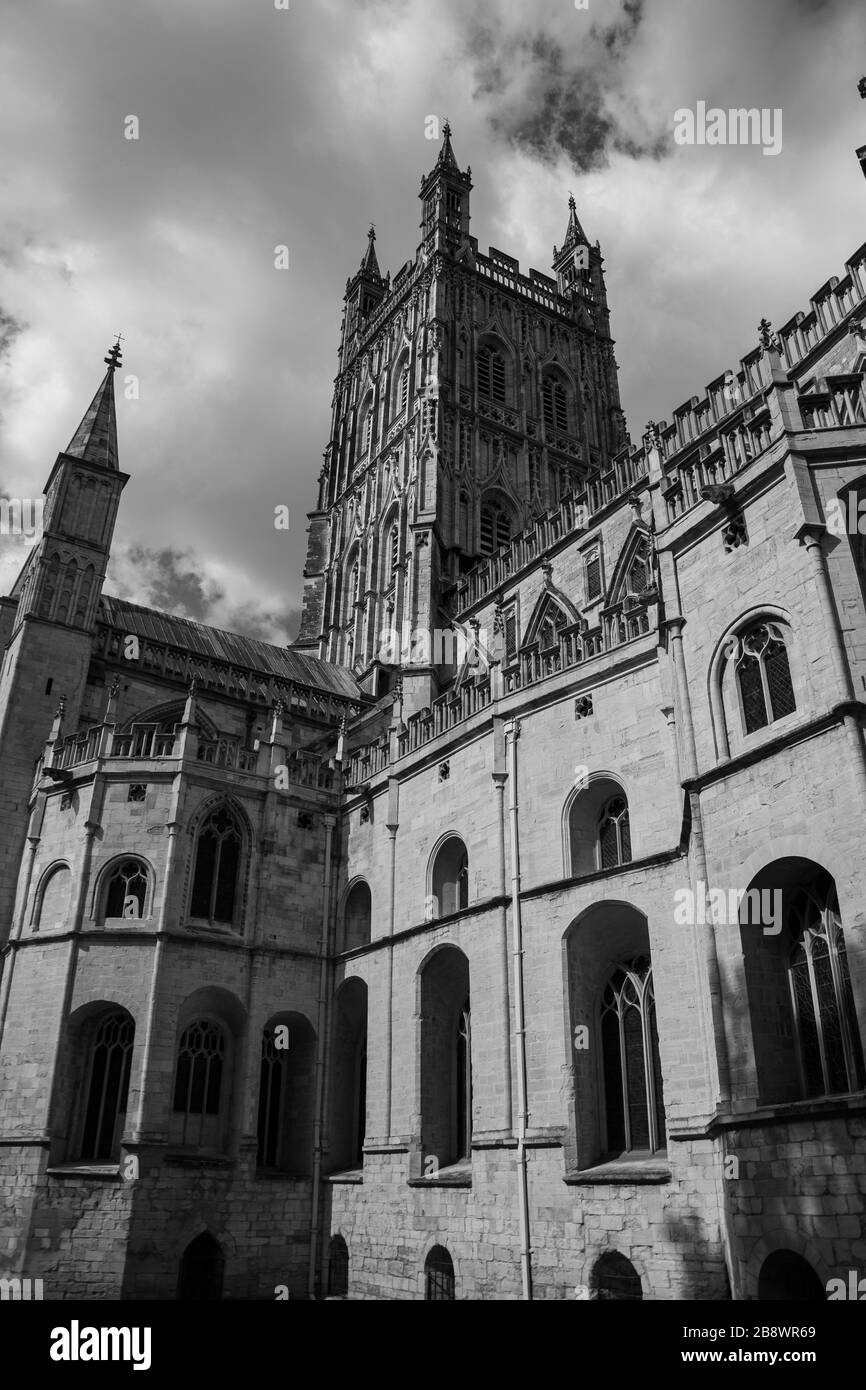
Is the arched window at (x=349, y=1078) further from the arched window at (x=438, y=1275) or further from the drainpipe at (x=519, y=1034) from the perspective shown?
the drainpipe at (x=519, y=1034)

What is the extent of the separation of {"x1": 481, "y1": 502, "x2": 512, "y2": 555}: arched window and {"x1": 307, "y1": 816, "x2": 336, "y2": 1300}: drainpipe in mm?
22452

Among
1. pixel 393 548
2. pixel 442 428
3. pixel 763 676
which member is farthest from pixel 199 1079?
pixel 442 428

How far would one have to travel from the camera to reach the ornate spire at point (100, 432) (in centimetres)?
3491

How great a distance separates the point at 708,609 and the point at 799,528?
7.75ft

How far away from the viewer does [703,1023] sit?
16016 millimetres

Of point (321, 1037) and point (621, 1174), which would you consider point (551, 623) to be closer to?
point (321, 1037)

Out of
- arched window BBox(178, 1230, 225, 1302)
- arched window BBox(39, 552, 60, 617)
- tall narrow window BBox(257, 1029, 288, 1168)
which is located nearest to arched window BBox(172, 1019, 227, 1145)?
tall narrow window BBox(257, 1029, 288, 1168)

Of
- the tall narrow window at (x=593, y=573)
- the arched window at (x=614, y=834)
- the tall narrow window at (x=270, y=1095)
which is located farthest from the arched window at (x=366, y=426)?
the arched window at (x=614, y=834)

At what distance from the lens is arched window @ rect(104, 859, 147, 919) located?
2477 centimetres

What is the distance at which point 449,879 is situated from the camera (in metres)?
24.0

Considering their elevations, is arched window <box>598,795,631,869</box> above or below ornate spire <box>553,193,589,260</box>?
below

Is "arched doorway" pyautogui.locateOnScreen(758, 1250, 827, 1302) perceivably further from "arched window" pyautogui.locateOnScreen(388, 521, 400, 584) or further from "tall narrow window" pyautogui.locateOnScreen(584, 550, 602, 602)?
"arched window" pyautogui.locateOnScreen(388, 521, 400, 584)

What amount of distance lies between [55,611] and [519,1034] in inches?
791

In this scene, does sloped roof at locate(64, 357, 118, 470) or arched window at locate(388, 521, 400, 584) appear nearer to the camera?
sloped roof at locate(64, 357, 118, 470)
